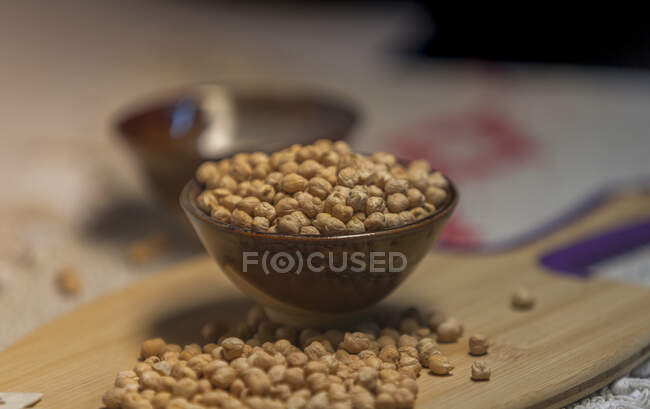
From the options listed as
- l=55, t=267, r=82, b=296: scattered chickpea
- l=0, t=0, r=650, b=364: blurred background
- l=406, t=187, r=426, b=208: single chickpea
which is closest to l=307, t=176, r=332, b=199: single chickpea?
l=406, t=187, r=426, b=208: single chickpea

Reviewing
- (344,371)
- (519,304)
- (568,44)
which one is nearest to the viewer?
(344,371)

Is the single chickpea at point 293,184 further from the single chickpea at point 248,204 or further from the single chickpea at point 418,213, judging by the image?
the single chickpea at point 418,213

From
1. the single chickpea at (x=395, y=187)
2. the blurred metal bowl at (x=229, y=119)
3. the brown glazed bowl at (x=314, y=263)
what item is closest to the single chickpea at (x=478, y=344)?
the brown glazed bowl at (x=314, y=263)

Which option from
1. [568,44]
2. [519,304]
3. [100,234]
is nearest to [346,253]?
[519,304]

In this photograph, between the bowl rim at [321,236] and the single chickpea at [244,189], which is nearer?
the bowl rim at [321,236]

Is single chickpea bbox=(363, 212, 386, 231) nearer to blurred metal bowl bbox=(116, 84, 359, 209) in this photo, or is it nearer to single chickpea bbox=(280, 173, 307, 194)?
single chickpea bbox=(280, 173, 307, 194)

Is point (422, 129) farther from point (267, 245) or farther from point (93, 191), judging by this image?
point (267, 245)

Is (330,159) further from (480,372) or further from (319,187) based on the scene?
(480,372)
